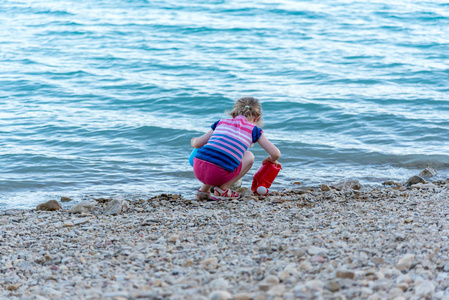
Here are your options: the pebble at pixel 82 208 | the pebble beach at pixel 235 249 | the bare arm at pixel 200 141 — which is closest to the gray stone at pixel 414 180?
the pebble beach at pixel 235 249

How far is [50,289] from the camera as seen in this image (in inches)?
127

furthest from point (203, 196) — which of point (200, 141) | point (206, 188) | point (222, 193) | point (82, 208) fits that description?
point (82, 208)

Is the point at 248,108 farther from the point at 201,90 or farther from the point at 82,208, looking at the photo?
the point at 201,90

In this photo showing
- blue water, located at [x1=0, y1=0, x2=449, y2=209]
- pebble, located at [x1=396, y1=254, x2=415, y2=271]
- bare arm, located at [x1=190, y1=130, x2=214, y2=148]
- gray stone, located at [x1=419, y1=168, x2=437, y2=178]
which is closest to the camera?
pebble, located at [x1=396, y1=254, x2=415, y2=271]

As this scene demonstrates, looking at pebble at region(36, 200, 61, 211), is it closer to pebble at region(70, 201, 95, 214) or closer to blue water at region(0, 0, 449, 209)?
pebble at region(70, 201, 95, 214)

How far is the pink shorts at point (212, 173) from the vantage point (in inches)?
224

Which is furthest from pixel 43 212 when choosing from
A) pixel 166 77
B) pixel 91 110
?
pixel 166 77

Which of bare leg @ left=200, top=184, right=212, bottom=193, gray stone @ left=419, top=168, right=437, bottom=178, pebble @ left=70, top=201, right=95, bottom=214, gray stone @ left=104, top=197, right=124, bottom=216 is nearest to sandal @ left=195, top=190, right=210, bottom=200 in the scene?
bare leg @ left=200, top=184, right=212, bottom=193

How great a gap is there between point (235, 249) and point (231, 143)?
200 cm

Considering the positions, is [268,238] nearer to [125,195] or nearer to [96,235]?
[96,235]

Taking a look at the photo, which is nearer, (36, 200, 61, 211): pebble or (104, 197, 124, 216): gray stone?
(104, 197, 124, 216): gray stone

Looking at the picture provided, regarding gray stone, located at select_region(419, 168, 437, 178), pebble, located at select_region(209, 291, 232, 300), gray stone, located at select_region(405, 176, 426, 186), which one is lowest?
gray stone, located at select_region(419, 168, 437, 178)

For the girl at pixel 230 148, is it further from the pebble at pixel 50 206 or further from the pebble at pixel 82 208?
the pebble at pixel 50 206

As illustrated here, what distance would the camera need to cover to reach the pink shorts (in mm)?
5691
